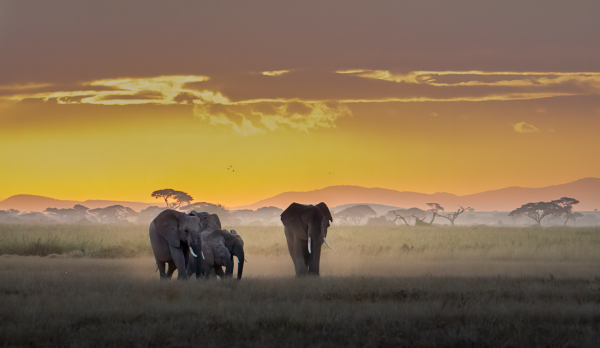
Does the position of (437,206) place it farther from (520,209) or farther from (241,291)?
(241,291)

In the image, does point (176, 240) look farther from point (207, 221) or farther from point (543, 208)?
point (543, 208)

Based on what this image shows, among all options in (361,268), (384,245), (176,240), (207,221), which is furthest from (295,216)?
(384,245)

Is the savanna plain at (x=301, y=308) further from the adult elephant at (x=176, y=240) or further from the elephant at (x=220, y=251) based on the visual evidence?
the elephant at (x=220, y=251)

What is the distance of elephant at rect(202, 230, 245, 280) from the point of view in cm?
1967

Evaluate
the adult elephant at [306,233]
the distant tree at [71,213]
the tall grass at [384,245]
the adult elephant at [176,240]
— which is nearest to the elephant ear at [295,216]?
the adult elephant at [306,233]

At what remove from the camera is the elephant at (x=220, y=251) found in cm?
1967

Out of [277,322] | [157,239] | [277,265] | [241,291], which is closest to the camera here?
[277,322]

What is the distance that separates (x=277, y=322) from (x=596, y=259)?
2227cm

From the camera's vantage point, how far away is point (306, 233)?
2131cm

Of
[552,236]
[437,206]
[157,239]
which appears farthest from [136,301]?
[437,206]

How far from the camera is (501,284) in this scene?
18359mm

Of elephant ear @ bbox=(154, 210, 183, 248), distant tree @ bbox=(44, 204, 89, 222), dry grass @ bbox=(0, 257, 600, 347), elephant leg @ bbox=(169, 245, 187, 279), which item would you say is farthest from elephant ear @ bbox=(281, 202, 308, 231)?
distant tree @ bbox=(44, 204, 89, 222)

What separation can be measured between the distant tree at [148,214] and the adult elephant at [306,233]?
343ft

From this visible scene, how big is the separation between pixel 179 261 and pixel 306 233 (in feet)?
13.2
